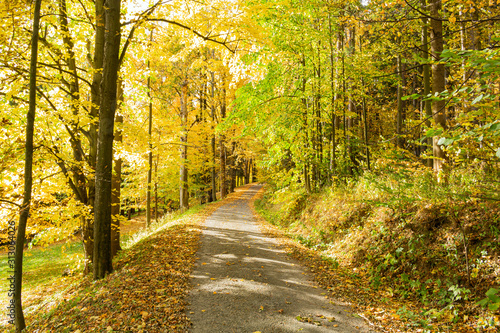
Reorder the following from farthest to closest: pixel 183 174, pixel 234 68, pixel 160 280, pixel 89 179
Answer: pixel 183 174 → pixel 234 68 → pixel 89 179 → pixel 160 280

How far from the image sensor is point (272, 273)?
6.18 meters

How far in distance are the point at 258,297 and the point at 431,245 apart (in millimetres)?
3427

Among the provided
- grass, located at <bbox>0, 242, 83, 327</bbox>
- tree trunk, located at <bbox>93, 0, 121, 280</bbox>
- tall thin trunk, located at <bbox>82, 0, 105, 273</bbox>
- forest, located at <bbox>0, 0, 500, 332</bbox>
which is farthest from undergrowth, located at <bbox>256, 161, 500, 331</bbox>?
grass, located at <bbox>0, 242, 83, 327</bbox>

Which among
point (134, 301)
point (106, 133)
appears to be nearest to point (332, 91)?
point (106, 133)

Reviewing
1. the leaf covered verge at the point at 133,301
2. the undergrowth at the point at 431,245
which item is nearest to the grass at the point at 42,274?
the leaf covered verge at the point at 133,301

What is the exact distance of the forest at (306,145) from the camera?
4.29 meters

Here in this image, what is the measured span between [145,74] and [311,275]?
7.35 meters

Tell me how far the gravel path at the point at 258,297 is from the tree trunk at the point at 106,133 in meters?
2.30

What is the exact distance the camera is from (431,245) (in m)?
5.14

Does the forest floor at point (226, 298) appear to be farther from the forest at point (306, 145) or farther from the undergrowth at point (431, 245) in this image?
the undergrowth at point (431, 245)

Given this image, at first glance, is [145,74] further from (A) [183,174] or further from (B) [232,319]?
(A) [183,174]

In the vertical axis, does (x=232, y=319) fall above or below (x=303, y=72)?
below

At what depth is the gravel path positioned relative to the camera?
4.10 m

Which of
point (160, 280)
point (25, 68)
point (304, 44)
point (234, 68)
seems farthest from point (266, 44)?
point (160, 280)
